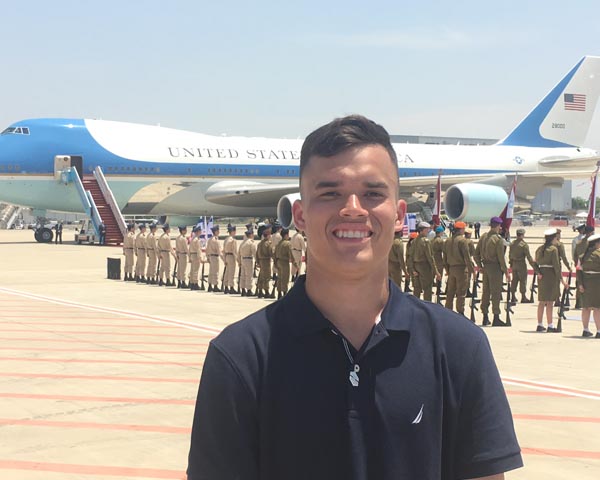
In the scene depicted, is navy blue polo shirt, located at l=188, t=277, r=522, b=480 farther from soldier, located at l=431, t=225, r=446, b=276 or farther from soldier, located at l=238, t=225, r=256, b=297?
soldier, located at l=238, t=225, r=256, b=297

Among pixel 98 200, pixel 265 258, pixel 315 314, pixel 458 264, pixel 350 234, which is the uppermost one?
pixel 350 234

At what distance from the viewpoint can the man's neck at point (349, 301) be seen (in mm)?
2318

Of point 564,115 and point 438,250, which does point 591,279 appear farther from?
point 564,115

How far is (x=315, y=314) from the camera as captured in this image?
7.41 ft

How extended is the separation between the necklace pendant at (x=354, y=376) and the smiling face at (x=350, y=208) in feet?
0.81

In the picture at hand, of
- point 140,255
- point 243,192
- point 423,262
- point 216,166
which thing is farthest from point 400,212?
point 216,166

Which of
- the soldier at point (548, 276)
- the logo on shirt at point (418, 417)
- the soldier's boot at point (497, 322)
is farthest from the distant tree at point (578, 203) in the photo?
the logo on shirt at point (418, 417)

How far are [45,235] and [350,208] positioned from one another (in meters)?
37.0

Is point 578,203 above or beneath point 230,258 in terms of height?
A: beneath

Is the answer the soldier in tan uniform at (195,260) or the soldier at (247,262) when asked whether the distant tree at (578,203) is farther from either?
the soldier at (247,262)

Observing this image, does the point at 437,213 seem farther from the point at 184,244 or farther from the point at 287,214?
the point at 287,214

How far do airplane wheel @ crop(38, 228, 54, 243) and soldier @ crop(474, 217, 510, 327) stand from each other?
1076 inches

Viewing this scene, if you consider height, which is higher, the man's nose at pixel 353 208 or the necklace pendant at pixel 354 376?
the man's nose at pixel 353 208

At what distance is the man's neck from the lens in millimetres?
2318
